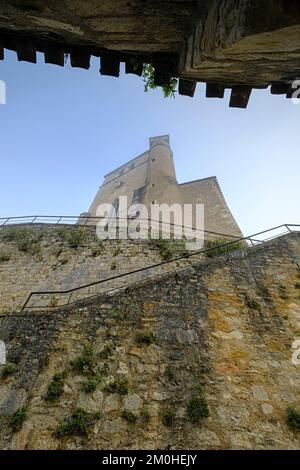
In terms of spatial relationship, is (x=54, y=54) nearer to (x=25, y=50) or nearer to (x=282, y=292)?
(x=25, y=50)

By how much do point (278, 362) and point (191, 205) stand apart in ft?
48.7

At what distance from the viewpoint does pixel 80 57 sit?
3533 mm

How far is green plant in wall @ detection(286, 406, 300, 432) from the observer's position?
3.41 m

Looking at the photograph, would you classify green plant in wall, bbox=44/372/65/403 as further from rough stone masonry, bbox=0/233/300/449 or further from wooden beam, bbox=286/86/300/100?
wooden beam, bbox=286/86/300/100

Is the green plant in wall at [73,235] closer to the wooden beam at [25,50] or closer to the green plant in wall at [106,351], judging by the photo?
the green plant in wall at [106,351]

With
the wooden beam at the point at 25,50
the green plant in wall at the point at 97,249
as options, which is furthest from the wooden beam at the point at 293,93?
the green plant in wall at the point at 97,249

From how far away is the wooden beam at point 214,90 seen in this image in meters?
3.84

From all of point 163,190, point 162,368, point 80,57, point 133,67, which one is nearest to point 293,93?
point 133,67

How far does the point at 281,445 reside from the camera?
10.6 feet

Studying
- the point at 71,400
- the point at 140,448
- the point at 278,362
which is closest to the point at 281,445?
the point at 278,362

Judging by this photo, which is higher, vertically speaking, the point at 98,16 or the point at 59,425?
the point at 98,16

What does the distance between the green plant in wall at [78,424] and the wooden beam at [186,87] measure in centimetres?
446

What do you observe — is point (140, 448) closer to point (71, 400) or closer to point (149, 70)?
point (71, 400)

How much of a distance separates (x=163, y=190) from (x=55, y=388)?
1681 cm
